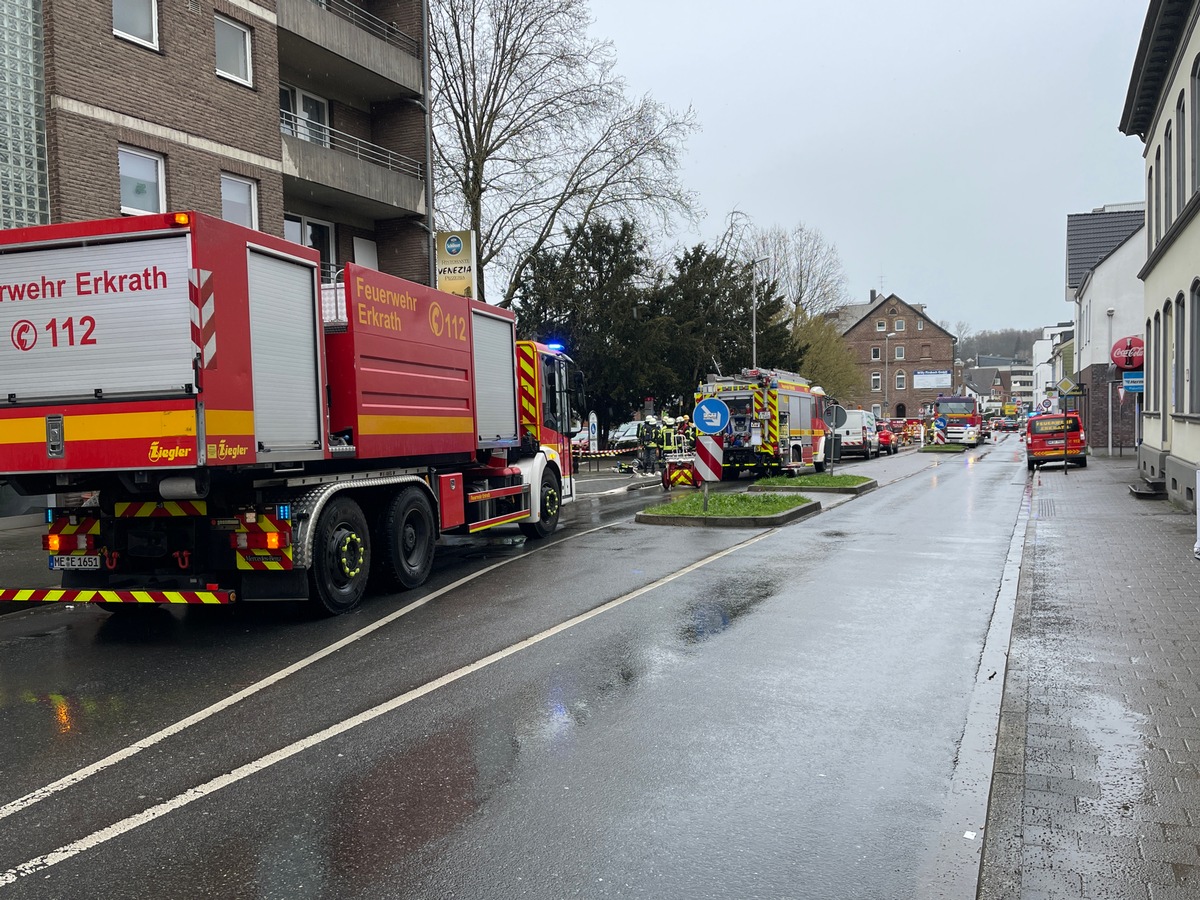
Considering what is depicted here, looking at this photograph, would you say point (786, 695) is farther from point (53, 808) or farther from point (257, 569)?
point (257, 569)

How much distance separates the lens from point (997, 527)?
47.0ft

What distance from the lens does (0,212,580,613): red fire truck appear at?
273 inches

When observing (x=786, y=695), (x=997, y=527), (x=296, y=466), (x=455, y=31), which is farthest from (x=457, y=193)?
(x=786, y=695)

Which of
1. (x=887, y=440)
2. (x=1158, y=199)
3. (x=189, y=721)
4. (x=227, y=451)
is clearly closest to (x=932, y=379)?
(x=887, y=440)

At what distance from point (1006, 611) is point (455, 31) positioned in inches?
1076

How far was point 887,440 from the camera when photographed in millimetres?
46875

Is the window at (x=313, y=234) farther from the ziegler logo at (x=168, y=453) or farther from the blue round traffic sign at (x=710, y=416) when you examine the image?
the ziegler logo at (x=168, y=453)

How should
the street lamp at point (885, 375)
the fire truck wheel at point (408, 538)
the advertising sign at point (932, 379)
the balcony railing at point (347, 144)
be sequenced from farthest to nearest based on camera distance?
the street lamp at point (885, 375) → the advertising sign at point (932, 379) → the balcony railing at point (347, 144) → the fire truck wheel at point (408, 538)

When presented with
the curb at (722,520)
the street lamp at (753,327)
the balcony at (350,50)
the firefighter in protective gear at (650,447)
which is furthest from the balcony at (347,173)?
the street lamp at (753,327)

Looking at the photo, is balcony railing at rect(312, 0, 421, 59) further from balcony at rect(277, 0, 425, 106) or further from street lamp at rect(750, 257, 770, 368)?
street lamp at rect(750, 257, 770, 368)

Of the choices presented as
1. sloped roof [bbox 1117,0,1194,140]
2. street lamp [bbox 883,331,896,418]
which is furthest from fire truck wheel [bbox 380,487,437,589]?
street lamp [bbox 883,331,896,418]

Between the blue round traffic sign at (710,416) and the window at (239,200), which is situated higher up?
the window at (239,200)

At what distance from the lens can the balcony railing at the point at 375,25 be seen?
2337cm

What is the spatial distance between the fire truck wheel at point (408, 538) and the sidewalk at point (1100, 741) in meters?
5.44
